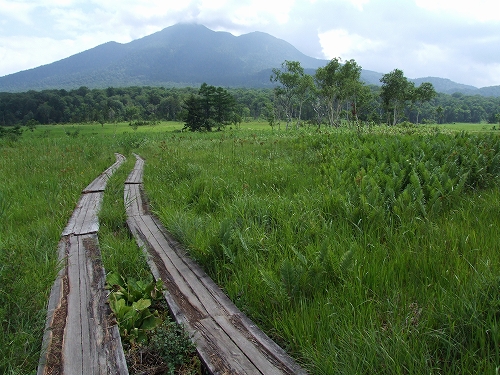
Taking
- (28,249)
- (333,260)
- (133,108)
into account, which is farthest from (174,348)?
(133,108)

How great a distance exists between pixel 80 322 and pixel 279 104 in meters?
94.5

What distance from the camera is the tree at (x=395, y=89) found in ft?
211

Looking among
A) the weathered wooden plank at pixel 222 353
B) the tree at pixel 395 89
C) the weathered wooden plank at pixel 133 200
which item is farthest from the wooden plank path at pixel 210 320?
the tree at pixel 395 89

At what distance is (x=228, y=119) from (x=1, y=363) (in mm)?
50951

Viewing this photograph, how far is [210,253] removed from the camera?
2770mm

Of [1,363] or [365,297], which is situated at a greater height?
[365,297]

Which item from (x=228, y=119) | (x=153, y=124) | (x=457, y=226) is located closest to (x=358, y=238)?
(x=457, y=226)

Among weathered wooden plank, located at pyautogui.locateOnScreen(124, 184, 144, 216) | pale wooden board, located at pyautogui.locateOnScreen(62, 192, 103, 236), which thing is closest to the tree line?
weathered wooden plank, located at pyautogui.locateOnScreen(124, 184, 144, 216)

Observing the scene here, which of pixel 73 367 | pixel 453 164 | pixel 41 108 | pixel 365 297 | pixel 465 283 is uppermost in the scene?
pixel 41 108

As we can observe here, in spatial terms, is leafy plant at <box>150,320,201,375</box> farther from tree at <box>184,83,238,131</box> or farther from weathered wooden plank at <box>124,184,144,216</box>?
tree at <box>184,83,238,131</box>

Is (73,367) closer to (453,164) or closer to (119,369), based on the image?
(119,369)

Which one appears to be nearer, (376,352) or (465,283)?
(376,352)

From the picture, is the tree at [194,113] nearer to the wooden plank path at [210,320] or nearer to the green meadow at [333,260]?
the green meadow at [333,260]

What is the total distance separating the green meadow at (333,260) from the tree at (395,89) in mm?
67511
